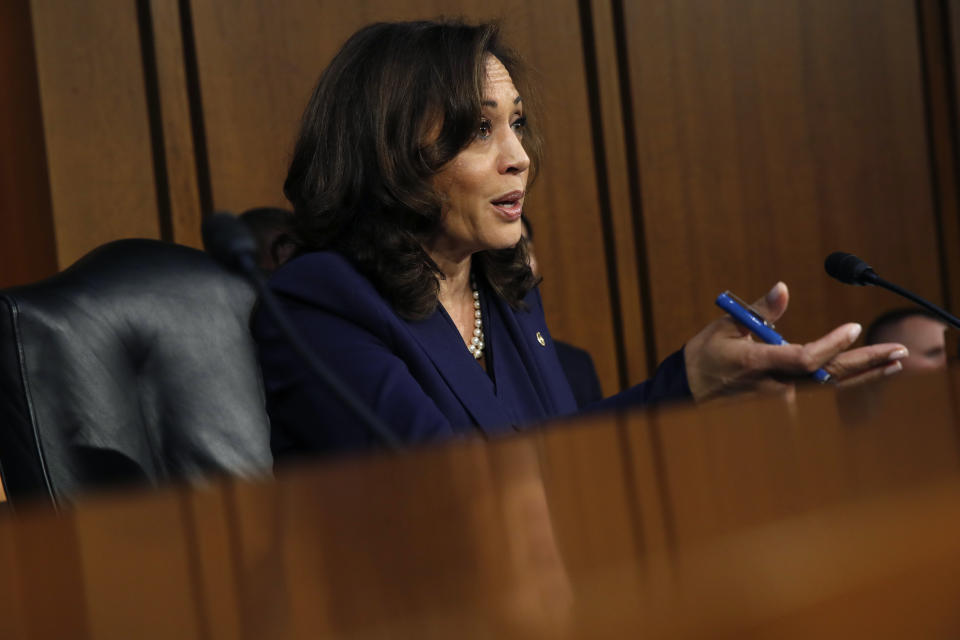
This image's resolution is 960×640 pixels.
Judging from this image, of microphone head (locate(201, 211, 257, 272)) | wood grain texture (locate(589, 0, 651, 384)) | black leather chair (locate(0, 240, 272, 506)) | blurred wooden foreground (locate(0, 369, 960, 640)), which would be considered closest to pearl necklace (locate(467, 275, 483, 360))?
black leather chair (locate(0, 240, 272, 506))

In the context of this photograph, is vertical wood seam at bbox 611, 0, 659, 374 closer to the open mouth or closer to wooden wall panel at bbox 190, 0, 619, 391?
wooden wall panel at bbox 190, 0, 619, 391

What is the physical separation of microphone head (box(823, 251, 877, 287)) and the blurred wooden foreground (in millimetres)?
748

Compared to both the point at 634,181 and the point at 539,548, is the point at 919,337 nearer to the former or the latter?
the point at 634,181

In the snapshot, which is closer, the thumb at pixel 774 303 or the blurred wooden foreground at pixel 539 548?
the blurred wooden foreground at pixel 539 548

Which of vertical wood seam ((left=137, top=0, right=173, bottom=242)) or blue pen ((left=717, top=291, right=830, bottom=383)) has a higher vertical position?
vertical wood seam ((left=137, top=0, right=173, bottom=242))

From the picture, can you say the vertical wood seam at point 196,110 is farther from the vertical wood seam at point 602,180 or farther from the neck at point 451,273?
the vertical wood seam at point 602,180

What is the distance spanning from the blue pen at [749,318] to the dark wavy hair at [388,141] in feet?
1.50

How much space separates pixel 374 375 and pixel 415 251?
0.26 meters

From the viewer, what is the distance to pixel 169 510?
0.36 m

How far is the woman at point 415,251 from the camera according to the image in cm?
127

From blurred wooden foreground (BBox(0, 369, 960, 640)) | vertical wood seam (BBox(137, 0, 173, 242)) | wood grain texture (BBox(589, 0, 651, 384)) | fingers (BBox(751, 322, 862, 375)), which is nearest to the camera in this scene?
blurred wooden foreground (BBox(0, 369, 960, 640))

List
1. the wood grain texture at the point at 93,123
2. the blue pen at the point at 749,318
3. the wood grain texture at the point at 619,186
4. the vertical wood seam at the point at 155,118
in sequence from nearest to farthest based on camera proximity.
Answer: the blue pen at the point at 749,318
the wood grain texture at the point at 93,123
the vertical wood seam at the point at 155,118
the wood grain texture at the point at 619,186

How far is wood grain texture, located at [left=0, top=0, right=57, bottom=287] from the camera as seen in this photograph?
209 cm

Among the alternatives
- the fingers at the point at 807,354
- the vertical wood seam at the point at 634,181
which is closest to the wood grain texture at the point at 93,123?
the vertical wood seam at the point at 634,181
